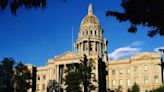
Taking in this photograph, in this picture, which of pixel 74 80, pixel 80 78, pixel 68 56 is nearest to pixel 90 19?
pixel 68 56

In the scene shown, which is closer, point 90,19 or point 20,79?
point 20,79

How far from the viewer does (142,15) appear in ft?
36.0

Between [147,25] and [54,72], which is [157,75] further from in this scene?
[147,25]

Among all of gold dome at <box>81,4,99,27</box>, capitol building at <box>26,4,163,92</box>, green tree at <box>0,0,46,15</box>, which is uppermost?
gold dome at <box>81,4,99,27</box>

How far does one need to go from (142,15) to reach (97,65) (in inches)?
4062

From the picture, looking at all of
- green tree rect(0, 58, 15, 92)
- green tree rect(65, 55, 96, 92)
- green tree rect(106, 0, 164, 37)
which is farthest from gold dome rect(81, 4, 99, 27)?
green tree rect(106, 0, 164, 37)

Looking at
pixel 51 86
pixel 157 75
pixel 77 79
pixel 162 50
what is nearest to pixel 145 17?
pixel 162 50

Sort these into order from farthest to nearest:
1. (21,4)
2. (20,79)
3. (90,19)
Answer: (90,19), (20,79), (21,4)

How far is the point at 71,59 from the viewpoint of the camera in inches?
4584

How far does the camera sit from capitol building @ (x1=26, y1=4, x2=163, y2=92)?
112 metres

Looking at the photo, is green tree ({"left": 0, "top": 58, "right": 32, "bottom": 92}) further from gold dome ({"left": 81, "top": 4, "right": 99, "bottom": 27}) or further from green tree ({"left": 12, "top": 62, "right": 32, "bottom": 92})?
gold dome ({"left": 81, "top": 4, "right": 99, "bottom": 27})

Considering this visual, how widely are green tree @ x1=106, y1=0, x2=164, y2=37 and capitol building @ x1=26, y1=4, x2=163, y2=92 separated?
95.5 metres

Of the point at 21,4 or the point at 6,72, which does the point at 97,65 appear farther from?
the point at 21,4

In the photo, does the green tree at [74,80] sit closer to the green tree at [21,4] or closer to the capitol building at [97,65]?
the capitol building at [97,65]
